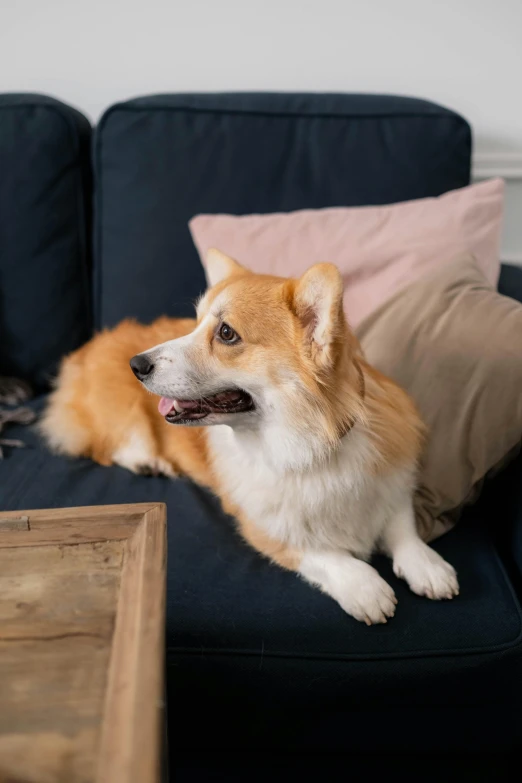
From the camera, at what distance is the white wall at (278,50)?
1785 mm

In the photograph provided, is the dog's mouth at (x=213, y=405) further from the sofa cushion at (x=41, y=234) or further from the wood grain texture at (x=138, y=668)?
the sofa cushion at (x=41, y=234)

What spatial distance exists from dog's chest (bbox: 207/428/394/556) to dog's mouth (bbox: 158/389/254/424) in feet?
0.34

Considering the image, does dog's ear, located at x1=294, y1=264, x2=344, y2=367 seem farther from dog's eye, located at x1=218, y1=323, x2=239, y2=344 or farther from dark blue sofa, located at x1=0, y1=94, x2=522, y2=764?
dark blue sofa, located at x1=0, y1=94, x2=522, y2=764

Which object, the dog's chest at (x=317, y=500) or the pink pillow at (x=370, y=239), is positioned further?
the pink pillow at (x=370, y=239)

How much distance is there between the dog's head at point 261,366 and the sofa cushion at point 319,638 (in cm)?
28

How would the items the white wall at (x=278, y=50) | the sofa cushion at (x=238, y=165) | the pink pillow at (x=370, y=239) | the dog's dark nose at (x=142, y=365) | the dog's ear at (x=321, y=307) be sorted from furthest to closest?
the white wall at (x=278, y=50), the sofa cushion at (x=238, y=165), the pink pillow at (x=370, y=239), the dog's dark nose at (x=142, y=365), the dog's ear at (x=321, y=307)

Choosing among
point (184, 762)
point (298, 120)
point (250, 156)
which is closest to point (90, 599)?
point (184, 762)

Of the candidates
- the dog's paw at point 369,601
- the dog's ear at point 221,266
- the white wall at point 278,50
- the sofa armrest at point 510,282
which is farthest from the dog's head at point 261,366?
the white wall at point 278,50

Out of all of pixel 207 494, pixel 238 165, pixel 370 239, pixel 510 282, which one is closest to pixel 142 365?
pixel 207 494

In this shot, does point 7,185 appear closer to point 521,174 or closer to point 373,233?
point 373,233

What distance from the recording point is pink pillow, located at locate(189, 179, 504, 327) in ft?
4.67

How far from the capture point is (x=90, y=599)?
0.72 metres

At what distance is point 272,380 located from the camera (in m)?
1.01

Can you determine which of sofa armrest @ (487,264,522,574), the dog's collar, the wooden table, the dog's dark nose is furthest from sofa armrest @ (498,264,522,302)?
the wooden table
